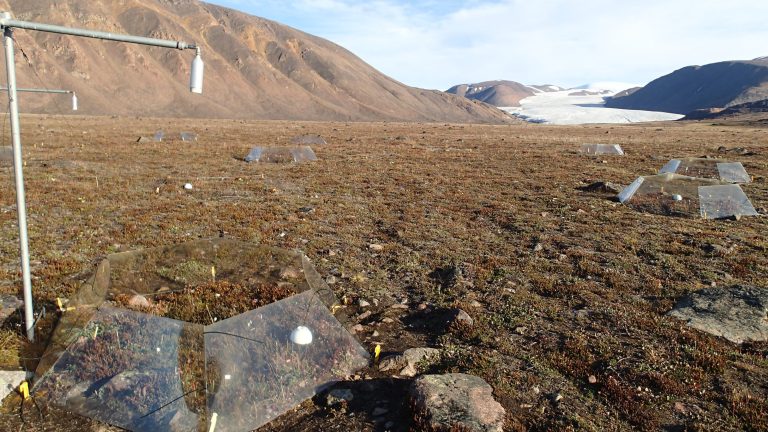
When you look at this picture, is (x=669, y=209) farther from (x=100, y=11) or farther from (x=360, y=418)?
(x=100, y=11)

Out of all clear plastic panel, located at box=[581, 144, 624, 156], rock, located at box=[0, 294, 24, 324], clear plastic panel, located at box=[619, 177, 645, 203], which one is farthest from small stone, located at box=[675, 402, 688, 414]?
A: clear plastic panel, located at box=[581, 144, 624, 156]

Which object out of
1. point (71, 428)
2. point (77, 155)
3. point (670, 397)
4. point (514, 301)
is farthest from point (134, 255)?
point (77, 155)

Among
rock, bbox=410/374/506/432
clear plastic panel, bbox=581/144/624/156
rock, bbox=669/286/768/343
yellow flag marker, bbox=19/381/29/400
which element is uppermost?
clear plastic panel, bbox=581/144/624/156

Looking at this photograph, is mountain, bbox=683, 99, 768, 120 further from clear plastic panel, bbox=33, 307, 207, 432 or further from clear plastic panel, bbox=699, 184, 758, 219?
clear plastic panel, bbox=33, 307, 207, 432

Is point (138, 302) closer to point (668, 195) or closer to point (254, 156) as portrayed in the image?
point (668, 195)

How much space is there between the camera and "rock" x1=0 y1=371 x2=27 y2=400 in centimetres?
476

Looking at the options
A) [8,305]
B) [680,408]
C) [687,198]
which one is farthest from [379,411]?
[687,198]

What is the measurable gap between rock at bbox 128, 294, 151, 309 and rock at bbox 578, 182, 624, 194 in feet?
52.8

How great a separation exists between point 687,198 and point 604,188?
3528mm

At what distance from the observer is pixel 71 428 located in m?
4.50

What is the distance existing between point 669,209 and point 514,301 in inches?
370

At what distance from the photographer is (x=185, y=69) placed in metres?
141

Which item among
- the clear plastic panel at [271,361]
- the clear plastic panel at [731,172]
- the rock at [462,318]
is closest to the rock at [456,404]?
the clear plastic panel at [271,361]

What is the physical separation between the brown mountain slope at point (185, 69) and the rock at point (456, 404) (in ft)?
343
